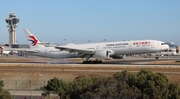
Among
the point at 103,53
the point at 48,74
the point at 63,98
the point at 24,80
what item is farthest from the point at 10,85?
the point at 103,53

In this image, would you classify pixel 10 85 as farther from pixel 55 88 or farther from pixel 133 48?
pixel 133 48

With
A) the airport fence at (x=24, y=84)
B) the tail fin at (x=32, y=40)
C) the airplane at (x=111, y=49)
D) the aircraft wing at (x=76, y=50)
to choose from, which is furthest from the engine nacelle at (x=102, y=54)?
the airport fence at (x=24, y=84)

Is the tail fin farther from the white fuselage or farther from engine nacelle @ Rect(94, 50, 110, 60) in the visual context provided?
engine nacelle @ Rect(94, 50, 110, 60)

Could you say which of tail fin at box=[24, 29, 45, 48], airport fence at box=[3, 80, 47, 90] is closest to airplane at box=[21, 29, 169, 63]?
tail fin at box=[24, 29, 45, 48]

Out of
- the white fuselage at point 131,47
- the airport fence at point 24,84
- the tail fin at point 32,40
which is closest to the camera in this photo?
the airport fence at point 24,84

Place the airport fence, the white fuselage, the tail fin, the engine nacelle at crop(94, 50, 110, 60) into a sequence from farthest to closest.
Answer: the tail fin < the engine nacelle at crop(94, 50, 110, 60) < the white fuselage < the airport fence

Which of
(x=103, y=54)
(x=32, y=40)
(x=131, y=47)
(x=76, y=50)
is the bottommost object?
(x=103, y=54)

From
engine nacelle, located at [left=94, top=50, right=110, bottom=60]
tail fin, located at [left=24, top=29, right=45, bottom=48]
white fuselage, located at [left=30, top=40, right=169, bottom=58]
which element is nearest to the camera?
white fuselage, located at [left=30, top=40, right=169, bottom=58]

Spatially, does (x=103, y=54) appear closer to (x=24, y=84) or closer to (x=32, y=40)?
(x=32, y=40)

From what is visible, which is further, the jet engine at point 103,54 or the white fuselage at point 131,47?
the jet engine at point 103,54

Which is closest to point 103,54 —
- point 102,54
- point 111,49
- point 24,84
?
point 102,54

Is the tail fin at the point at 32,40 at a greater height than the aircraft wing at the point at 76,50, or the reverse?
the tail fin at the point at 32,40

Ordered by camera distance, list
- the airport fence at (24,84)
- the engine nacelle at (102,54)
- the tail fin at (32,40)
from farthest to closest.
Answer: the tail fin at (32,40) < the engine nacelle at (102,54) < the airport fence at (24,84)

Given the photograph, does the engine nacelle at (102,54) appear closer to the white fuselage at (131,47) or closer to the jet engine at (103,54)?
the jet engine at (103,54)
